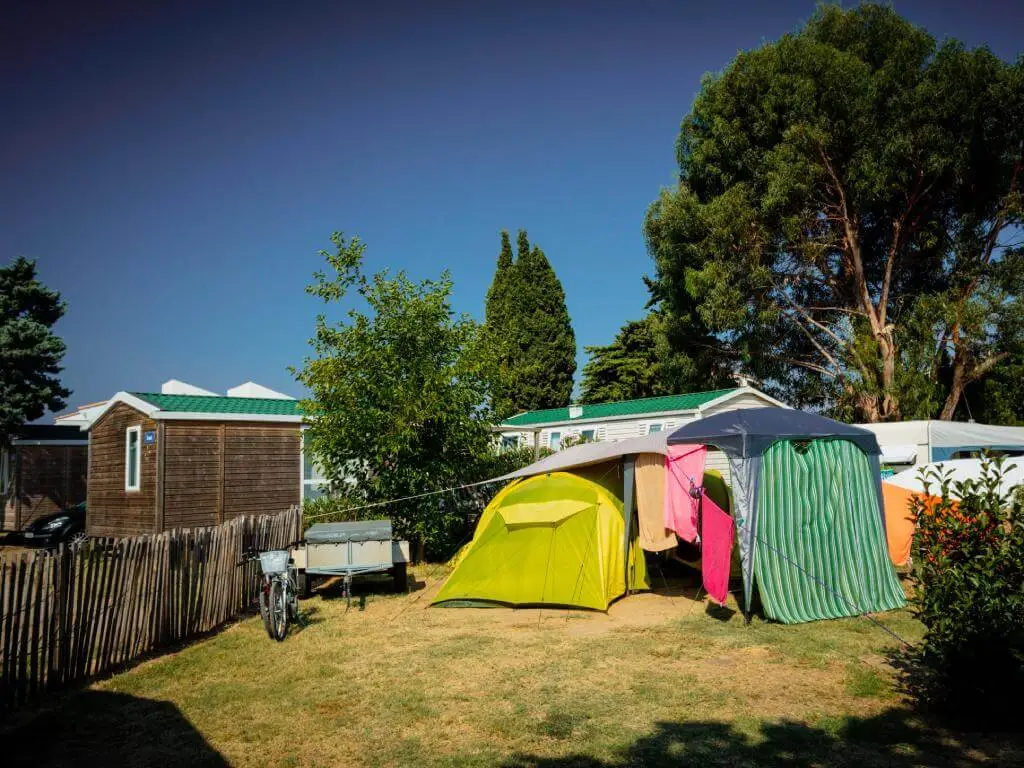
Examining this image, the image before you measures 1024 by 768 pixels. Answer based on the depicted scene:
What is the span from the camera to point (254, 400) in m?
17.3

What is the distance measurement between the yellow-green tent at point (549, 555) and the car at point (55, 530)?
12485 mm

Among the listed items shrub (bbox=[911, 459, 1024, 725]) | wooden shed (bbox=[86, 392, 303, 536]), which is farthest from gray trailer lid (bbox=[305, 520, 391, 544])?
shrub (bbox=[911, 459, 1024, 725])

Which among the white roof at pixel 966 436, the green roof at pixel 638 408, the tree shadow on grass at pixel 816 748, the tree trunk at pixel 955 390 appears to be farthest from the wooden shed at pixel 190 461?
the tree trunk at pixel 955 390

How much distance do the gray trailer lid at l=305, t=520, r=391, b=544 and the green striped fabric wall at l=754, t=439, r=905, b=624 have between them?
16.1 ft

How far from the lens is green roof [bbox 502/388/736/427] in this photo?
930 inches

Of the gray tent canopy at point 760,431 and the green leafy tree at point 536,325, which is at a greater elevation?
the green leafy tree at point 536,325

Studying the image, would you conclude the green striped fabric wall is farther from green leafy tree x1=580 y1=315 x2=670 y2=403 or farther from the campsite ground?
green leafy tree x1=580 y1=315 x2=670 y2=403

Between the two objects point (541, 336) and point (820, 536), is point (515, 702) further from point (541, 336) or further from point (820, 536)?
point (541, 336)

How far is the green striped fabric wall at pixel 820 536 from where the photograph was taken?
8898 millimetres

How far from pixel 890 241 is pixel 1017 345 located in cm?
513

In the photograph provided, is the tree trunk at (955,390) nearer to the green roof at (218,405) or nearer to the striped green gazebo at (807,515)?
the striped green gazebo at (807,515)

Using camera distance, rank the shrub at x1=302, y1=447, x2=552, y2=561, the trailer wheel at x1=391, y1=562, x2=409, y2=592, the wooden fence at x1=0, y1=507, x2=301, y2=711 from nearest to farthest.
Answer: the wooden fence at x1=0, y1=507, x2=301, y2=711, the trailer wheel at x1=391, y1=562, x2=409, y2=592, the shrub at x1=302, y1=447, x2=552, y2=561

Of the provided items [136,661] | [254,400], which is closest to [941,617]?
[136,661]

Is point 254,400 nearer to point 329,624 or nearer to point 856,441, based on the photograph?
point 329,624
